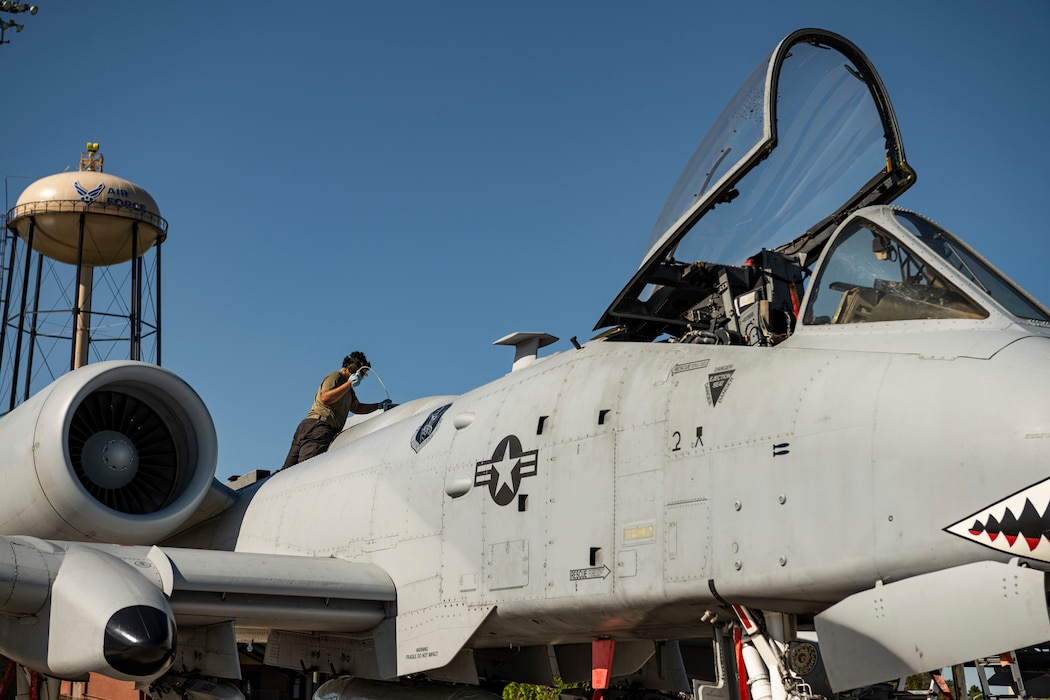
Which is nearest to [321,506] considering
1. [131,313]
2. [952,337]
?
[952,337]

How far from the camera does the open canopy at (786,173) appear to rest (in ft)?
21.1

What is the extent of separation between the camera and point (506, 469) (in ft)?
23.5

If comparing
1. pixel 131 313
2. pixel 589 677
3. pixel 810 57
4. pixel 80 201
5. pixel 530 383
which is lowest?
pixel 589 677

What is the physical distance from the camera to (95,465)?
916 cm

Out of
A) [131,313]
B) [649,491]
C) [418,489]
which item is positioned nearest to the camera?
[649,491]

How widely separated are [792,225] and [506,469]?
8.25 ft

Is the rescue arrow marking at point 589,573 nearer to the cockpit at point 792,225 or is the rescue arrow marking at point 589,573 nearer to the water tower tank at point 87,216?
the cockpit at point 792,225

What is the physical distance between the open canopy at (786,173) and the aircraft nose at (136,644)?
3424 millimetres

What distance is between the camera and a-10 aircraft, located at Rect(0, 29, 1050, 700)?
482 cm

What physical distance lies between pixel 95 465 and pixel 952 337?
7157 mm

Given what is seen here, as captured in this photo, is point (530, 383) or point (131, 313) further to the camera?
point (131, 313)

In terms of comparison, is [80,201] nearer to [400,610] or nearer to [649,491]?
[400,610]

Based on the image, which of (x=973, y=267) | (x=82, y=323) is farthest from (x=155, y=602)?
(x=82, y=323)

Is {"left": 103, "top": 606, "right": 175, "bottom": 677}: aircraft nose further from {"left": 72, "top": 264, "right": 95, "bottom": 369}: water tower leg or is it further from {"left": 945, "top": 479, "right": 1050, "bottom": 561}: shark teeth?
{"left": 72, "top": 264, "right": 95, "bottom": 369}: water tower leg
